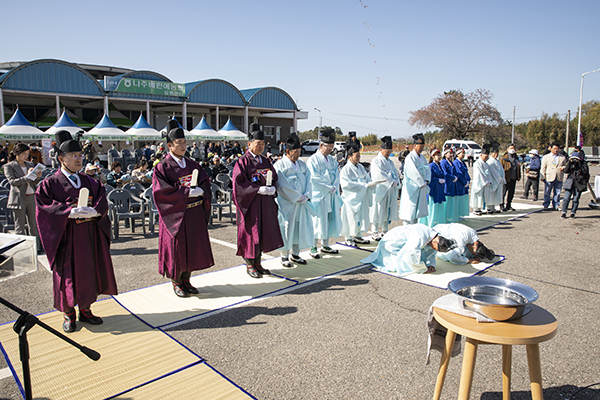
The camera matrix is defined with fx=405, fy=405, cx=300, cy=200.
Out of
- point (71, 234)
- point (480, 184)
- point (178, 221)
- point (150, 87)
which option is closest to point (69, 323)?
point (71, 234)

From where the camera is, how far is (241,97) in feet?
106

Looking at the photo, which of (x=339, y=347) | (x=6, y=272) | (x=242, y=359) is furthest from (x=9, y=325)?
(x=339, y=347)

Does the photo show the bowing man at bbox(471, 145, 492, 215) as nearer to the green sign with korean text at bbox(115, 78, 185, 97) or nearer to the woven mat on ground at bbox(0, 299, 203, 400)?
the woven mat on ground at bbox(0, 299, 203, 400)

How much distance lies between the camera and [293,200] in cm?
600

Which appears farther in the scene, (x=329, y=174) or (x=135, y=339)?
(x=329, y=174)

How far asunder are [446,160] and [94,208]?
26.4ft

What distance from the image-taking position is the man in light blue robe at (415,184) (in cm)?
822

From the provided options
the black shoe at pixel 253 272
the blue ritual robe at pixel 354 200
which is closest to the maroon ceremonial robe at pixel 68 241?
the black shoe at pixel 253 272

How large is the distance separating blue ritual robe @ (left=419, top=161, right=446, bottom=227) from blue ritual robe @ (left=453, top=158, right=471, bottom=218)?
88 cm

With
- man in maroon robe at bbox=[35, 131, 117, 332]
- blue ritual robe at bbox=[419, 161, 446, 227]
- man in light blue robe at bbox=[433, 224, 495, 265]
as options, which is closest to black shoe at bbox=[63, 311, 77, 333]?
man in maroon robe at bbox=[35, 131, 117, 332]

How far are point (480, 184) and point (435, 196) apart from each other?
266 cm

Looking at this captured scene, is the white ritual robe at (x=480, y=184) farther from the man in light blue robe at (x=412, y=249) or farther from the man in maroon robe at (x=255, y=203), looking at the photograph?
the man in maroon robe at (x=255, y=203)

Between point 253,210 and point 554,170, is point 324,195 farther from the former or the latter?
point 554,170

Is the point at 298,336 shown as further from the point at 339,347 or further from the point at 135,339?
the point at 135,339
